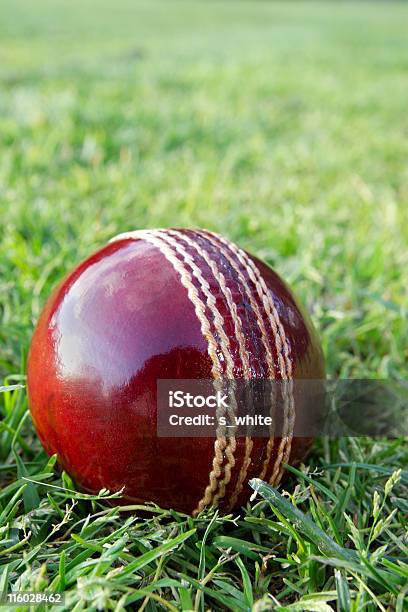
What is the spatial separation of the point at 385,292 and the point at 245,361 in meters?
1.51

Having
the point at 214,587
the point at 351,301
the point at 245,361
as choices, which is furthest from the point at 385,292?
the point at 214,587

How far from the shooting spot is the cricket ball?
1.58 metres

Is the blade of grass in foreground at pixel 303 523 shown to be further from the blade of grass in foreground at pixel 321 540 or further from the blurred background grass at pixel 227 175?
the blurred background grass at pixel 227 175

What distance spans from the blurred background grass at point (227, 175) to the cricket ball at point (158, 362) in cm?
62

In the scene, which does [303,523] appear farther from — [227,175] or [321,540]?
[227,175]

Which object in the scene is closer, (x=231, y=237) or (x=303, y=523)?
(x=303, y=523)

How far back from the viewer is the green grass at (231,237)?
1555mm

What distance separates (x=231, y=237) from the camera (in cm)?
330

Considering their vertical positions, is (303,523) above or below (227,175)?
below

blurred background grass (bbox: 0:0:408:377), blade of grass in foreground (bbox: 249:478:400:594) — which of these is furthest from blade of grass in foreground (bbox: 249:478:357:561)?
blurred background grass (bbox: 0:0:408:377)

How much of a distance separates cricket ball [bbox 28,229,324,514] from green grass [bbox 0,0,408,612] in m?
0.09

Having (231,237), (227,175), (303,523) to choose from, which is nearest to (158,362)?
(303,523)

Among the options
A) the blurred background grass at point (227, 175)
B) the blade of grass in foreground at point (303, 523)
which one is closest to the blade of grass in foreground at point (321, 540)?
the blade of grass in foreground at point (303, 523)

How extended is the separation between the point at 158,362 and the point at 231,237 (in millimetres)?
1815
